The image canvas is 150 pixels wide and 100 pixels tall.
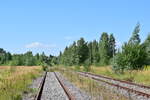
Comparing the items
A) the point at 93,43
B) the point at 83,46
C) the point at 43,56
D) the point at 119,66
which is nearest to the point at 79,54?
the point at 83,46

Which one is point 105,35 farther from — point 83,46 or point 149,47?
point 149,47

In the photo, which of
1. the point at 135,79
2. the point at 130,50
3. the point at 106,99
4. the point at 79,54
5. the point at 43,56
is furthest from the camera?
the point at 43,56

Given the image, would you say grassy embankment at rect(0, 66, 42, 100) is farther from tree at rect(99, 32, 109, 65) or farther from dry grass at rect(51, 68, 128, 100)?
tree at rect(99, 32, 109, 65)

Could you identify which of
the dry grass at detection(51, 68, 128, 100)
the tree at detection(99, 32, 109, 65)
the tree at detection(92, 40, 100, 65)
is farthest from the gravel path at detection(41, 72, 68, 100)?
the tree at detection(92, 40, 100, 65)

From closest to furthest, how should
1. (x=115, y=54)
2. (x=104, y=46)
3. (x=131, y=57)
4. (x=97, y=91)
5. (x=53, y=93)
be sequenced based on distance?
1. (x=97, y=91)
2. (x=53, y=93)
3. (x=131, y=57)
4. (x=115, y=54)
5. (x=104, y=46)

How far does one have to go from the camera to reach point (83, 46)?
12975 cm

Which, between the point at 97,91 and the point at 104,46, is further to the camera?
the point at 104,46

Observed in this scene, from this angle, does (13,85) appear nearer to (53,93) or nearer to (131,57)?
(53,93)

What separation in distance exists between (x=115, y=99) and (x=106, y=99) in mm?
390

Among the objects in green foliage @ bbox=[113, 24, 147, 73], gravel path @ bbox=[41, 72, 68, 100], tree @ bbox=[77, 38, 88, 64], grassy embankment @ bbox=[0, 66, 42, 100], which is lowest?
gravel path @ bbox=[41, 72, 68, 100]

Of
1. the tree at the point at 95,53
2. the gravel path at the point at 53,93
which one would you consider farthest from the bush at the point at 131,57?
the tree at the point at 95,53

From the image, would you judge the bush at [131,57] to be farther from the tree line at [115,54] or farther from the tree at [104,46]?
the tree at [104,46]

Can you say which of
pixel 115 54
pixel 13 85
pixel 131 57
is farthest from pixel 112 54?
pixel 13 85

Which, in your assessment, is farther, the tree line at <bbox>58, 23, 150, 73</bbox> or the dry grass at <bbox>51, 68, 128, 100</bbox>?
the tree line at <bbox>58, 23, 150, 73</bbox>
